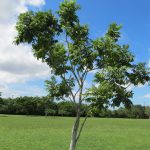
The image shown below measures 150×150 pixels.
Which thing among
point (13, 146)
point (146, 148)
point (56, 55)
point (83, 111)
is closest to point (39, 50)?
point (56, 55)

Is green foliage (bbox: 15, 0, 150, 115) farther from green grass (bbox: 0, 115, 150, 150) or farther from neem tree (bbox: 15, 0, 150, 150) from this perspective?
green grass (bbox: 0, 115, 150, 150)

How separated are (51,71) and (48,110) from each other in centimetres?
11493

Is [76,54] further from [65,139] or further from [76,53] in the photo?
[65,139]

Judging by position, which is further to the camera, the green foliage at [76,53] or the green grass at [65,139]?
the green grass at [65,139]

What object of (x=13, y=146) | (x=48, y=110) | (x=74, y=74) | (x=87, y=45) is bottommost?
(x=13, y=146)

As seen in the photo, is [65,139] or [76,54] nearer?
[76,54]

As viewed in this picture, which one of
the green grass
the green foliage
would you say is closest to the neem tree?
the green foliage

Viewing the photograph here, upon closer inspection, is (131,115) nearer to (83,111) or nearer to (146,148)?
(146,148)

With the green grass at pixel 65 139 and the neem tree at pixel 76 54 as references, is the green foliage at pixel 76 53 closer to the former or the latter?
the neem tree at pixel 76 54

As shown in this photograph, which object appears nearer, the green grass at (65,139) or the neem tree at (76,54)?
the neem tree at (76,54)

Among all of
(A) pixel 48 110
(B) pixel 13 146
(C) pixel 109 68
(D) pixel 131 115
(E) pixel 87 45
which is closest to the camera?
(C) pixel 109 68

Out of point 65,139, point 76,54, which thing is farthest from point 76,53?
point 65,139

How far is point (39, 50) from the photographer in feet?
39.2

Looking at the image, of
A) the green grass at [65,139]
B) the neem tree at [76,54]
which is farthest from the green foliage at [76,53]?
the green grass at [65,139]
